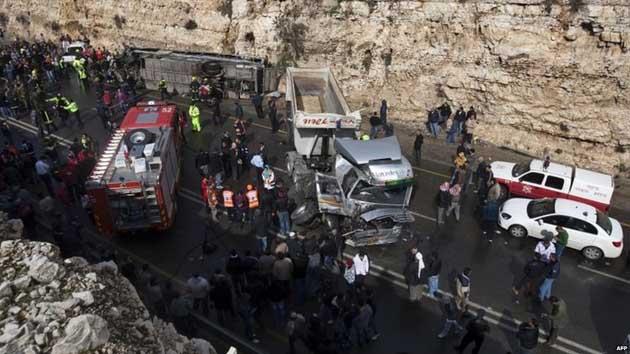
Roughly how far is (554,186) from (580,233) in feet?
8.91

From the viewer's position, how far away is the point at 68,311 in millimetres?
6242

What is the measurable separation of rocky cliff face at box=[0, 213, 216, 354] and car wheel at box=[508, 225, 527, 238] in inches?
464

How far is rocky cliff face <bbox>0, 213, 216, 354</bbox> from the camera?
5762 millimetres

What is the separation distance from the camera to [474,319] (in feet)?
37.6

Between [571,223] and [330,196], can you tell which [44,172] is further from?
[571,223]

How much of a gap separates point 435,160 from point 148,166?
1200 cm

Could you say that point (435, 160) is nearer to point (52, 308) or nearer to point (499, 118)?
point (499, 118)

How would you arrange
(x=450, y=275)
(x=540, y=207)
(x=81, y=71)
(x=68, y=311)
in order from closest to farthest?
1. (x=68, y=311)
2. (x=450, y=275)
3. (x=540, y=207)
4. (x=81, y=71)

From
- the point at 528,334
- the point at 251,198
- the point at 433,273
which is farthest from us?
the point at 251,198

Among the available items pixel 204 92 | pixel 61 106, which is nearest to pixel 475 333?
pixel 204 92

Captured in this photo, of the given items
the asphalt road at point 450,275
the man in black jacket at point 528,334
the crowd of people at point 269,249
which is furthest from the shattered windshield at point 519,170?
the man in black jacket at point 528,334

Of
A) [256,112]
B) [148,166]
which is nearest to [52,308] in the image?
[148,166]

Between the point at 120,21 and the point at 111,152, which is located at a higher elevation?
the point at 120,21

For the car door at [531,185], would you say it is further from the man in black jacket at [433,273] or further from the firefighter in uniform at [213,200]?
the firefighter in uniform at [213,200]
